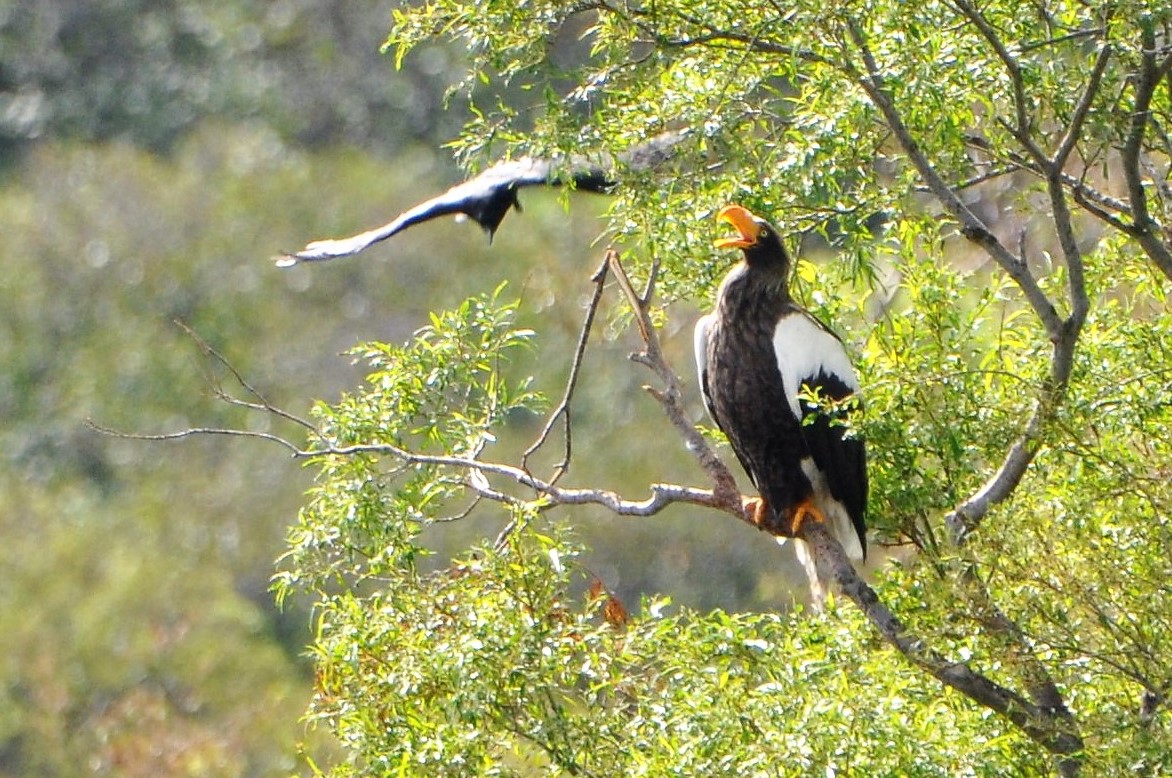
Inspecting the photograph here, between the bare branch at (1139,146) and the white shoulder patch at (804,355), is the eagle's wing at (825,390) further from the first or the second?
the bare branch at (1139,146)

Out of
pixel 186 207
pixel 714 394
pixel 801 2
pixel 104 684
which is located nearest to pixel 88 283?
pixel 186 207

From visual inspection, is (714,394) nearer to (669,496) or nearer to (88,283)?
(669,496)

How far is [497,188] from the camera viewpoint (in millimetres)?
4676

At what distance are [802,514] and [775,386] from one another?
339mm

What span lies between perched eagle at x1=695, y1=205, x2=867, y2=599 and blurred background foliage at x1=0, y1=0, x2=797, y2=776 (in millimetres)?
6350

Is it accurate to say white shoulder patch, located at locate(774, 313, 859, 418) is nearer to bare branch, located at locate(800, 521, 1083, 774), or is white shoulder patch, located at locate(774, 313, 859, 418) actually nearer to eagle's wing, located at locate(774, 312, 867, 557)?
eagle's wing, located at locate(774, 312, 867, 557)

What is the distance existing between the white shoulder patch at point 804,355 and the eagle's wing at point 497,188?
0.69m

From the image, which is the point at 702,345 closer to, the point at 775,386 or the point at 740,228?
the point at 775,386

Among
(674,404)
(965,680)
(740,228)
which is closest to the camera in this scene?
(965,680)

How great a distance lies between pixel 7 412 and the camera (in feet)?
54.4

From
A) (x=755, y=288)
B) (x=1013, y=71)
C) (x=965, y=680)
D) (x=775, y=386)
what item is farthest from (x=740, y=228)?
(x=965, y=680)

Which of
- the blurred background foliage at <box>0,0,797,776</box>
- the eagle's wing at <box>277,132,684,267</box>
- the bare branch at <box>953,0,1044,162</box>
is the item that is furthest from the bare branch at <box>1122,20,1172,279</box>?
the blurred background foliage at <box>0,0,797,776</box>

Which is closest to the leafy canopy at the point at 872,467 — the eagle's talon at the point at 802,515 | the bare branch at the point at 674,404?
the bare branch at the point at 674,404

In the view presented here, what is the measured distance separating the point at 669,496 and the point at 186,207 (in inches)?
571
